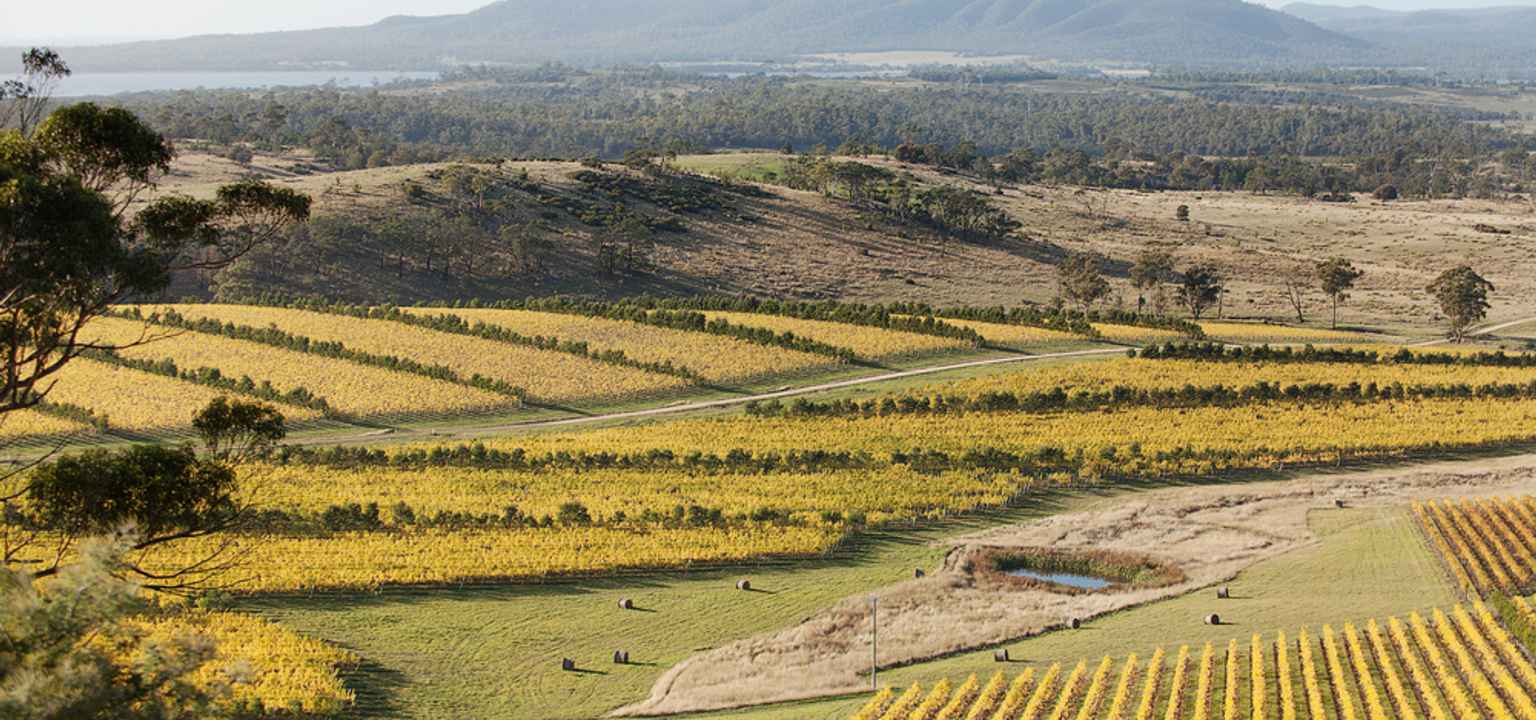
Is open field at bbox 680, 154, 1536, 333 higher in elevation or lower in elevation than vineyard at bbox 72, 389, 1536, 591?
higher

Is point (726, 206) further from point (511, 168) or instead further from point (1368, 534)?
point (1368, 534)

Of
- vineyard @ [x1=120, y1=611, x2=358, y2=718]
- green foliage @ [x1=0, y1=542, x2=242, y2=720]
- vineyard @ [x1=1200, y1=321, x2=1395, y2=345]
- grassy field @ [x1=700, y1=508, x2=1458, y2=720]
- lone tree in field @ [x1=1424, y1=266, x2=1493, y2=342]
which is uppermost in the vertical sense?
green foliage @ [x1=0, y1=542, x2=242, y2=720]

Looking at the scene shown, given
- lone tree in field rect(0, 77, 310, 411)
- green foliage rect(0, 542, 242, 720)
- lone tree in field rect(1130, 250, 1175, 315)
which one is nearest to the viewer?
green foliage rect(0, 542, 242, 720)

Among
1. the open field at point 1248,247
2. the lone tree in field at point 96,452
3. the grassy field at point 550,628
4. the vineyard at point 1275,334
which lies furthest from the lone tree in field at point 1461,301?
the lone tree in field at point 96,452

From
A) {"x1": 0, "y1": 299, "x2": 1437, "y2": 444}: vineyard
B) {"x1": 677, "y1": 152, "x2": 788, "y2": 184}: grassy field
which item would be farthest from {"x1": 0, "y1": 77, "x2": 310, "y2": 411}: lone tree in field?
{"x1": 677, "y1": 152, "x2": 788, "y2": 184}: grassy field

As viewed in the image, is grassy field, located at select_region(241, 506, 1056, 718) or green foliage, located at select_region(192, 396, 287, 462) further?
grassy field, located at select_region(241, 506, 1056, 718)

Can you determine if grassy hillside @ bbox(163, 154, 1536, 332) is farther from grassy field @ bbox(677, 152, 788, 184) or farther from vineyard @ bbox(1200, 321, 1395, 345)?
grassy field @ bbox(677, 152, 788, 184)

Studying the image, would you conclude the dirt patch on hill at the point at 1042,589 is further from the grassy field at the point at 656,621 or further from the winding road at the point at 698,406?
the winding road at the point at 698,406
